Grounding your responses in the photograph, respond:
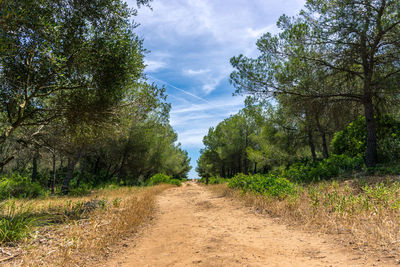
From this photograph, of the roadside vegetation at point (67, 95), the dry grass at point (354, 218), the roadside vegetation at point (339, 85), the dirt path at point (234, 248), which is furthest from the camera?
the roadside vegetation at point (339, 85)

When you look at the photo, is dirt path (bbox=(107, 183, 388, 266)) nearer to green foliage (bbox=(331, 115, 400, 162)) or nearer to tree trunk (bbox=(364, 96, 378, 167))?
tree trunk (bbox=(364, 96, 378, 167))

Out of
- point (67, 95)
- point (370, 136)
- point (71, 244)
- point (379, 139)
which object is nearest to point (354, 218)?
point (71, 244)

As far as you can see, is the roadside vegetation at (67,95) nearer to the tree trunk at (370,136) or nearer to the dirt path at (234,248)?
the dirt path at (234,248)

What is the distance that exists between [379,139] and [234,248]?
42.4 feet

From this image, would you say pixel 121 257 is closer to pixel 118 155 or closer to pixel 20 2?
pixel 20 2

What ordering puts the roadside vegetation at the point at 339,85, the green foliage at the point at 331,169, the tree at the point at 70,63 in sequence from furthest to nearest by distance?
1. the green foliage at the point at 331,169
2. the roadside vegetation at the point at 339,85
3. the tree at the point at 70,63

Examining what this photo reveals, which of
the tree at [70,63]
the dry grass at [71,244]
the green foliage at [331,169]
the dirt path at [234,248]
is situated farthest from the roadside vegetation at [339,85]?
the tree at [70,63]

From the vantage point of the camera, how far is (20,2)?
16.4 ft

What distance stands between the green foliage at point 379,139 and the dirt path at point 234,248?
9.03 metres

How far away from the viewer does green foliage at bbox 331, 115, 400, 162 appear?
36.1 feet

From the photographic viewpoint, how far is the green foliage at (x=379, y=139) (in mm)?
11008

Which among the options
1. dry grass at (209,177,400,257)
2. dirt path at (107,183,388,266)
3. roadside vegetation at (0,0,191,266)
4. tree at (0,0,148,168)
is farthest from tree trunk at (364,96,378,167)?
tree at (0,0,148,168)

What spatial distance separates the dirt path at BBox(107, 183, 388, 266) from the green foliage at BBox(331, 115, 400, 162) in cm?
903

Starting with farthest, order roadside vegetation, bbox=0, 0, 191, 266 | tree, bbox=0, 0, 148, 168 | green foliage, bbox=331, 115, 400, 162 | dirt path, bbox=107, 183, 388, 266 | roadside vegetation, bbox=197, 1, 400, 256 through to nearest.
Result: green foliage, bbox=331, 115, 400, 162
roadside vegetation, bbox=197, 1, 400, 256
tree, bbox=0, 0, 148, 168
roadside vegetation, bbox=0, 0, 191, 266
dirt path, bbox=107, 183, 388, 266
